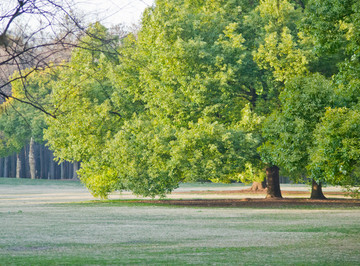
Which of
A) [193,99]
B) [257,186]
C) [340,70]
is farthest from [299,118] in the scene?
[257,186]

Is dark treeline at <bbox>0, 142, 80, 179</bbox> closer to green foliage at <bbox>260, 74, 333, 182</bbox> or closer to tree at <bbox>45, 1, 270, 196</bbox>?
tree at <bbox>45, 1, 270, 196</bbox>

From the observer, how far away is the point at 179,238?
16109 millimetres

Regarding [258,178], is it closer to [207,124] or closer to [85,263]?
[207,124]

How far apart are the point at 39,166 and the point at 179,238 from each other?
71144 millimetres

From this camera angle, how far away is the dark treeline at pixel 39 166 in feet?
265

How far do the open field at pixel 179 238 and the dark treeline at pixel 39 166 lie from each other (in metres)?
56.0

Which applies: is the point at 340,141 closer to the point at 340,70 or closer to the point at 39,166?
the point at 340,70

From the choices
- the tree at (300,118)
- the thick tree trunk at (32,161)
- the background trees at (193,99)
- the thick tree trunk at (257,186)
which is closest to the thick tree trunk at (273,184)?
the background trees at (193,99)

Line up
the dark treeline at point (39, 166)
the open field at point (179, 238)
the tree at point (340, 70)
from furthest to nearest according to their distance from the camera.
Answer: the dark treeline at point (39, 166)
the tree at point (340, 70)
the open field at point (179, 238)

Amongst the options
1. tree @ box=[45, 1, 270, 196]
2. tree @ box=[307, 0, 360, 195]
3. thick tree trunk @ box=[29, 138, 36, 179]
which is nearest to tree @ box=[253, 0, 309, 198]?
tree @ box=[45, 1, 270, 196]

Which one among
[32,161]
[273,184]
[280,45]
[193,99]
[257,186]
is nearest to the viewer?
[280,45]

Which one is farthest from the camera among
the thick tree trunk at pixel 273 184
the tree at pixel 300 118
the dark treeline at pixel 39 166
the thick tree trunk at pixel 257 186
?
the dark treeline at pixel 39 166

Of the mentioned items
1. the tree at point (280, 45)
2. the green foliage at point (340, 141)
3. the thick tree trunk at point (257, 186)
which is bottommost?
the thick tree trunk at point (257, 186)

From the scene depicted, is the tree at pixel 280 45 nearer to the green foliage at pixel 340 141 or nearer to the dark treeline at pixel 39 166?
the green foliage at pixel 340 141
